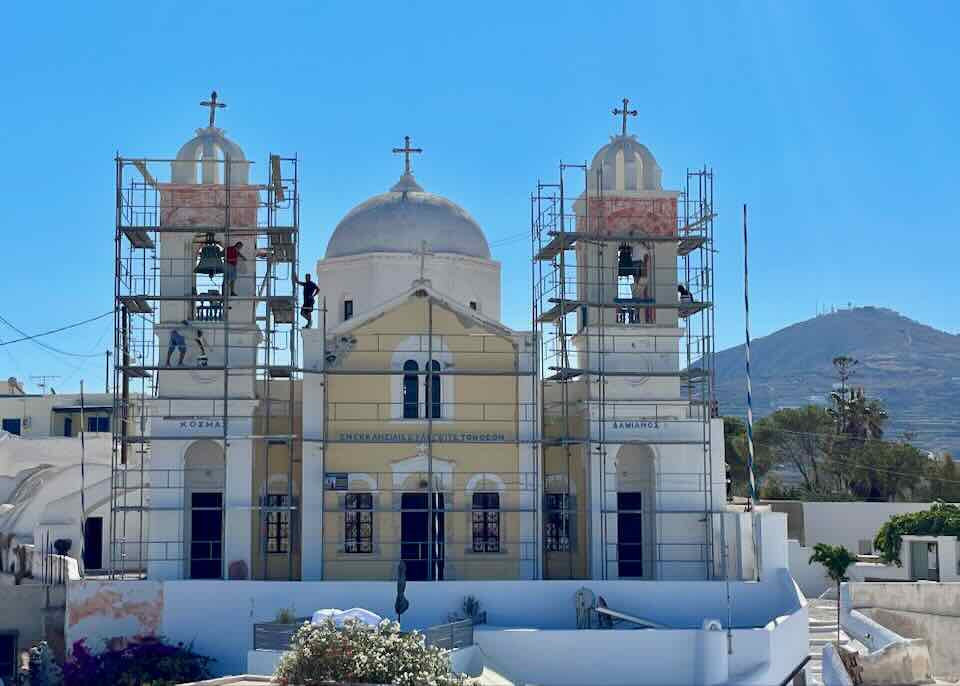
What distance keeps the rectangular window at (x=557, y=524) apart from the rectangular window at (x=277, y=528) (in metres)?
6.57

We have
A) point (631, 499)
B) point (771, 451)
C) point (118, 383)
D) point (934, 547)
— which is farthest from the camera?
point (771, 451)

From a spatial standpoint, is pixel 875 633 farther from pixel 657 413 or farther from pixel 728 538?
pixel 657 413

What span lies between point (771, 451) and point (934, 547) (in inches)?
1172

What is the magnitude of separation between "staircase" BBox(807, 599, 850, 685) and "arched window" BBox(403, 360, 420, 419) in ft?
38.5

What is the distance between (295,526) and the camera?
3622cm

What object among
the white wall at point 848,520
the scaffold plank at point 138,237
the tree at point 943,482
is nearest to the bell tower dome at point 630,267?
the scaffold plank at point 138,237

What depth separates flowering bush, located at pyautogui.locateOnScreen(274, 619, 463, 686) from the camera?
2297 cm

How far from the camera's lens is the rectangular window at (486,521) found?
36094mm

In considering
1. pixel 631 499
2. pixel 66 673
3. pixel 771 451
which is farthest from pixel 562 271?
pixel 771 451

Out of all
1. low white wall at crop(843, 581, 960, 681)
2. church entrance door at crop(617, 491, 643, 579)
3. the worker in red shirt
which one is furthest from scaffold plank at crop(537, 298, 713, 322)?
low white wall at crop(843, 581, 960, 681)

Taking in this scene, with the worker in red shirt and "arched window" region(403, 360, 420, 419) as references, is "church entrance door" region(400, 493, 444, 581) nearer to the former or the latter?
"arched window" region(403, 360, 420, 419)

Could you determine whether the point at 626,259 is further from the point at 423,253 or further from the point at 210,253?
the point at 210,253

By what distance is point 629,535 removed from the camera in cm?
3703

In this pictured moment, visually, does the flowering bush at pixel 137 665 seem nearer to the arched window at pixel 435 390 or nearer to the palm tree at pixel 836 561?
the arched window at pixel 435 390
